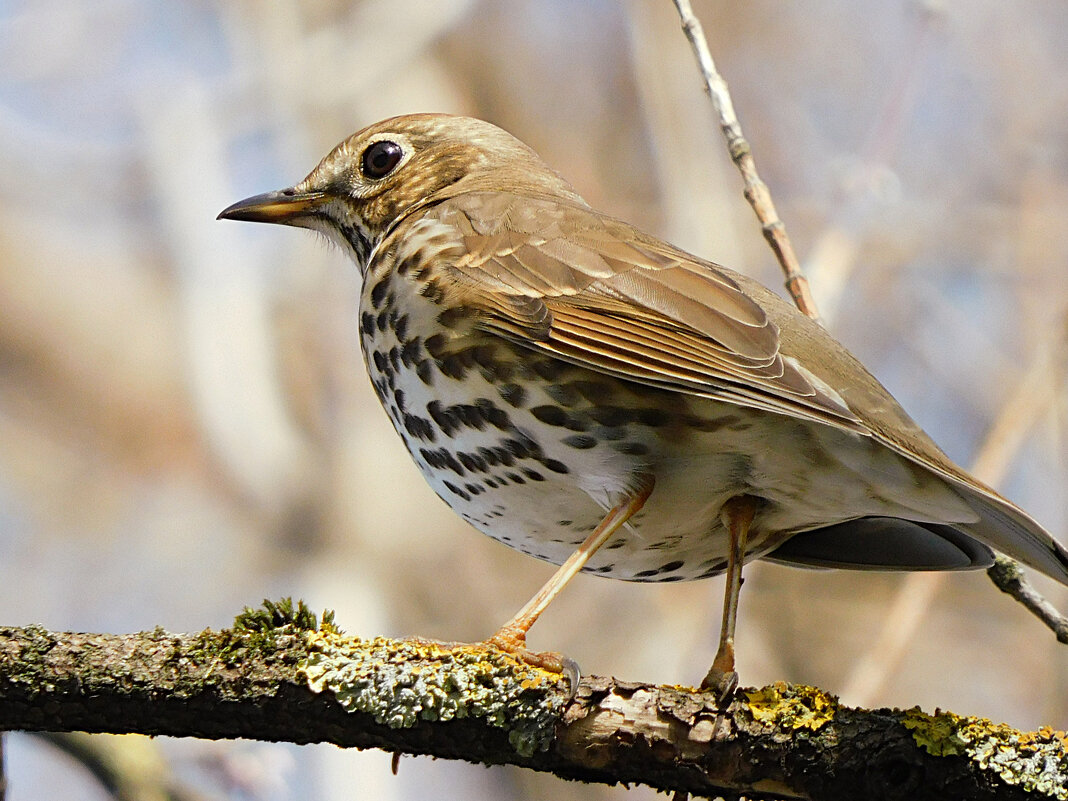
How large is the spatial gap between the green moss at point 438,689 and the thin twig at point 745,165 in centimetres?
165

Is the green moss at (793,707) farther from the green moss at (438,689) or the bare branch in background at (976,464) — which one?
the bare branch in background at (976,464)

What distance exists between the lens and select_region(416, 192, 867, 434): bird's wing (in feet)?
8.89

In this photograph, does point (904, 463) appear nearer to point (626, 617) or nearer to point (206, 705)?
point (206, 705)

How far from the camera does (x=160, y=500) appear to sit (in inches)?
315

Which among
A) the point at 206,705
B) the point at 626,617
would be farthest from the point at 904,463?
the point at 626,617

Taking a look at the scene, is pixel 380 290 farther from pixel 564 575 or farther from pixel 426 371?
pixel 564 575

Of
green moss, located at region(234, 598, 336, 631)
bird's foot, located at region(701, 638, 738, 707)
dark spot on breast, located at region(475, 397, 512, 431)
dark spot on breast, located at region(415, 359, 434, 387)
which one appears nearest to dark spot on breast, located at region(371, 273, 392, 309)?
dark spot on breast, located at region(415, 359, 434, 387)

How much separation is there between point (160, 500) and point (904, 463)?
20.5 ft

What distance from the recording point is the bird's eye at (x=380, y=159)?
4062mm

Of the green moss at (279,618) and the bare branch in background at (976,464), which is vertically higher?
the bare branch in background at (976,464)

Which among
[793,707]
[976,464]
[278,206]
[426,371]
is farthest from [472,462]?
[976,464]

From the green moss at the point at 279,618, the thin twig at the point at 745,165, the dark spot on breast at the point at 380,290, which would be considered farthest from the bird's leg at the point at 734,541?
the dark spot on breast at the point at 380,290

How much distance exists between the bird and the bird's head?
0.48 meters

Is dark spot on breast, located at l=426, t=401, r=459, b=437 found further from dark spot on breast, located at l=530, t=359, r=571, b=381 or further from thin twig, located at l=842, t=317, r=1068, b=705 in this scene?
thin twig, located at l=842, t=317, r=1068, b=705
